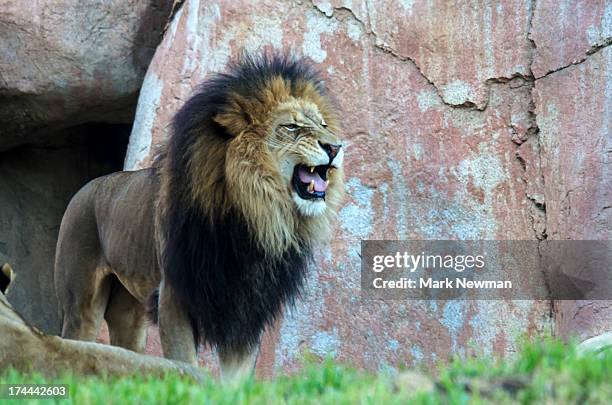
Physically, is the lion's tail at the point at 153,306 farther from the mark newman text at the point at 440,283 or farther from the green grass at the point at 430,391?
the green grass at the point at 430,391

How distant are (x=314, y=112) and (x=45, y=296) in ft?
18.1

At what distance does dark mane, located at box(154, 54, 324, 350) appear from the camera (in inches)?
237

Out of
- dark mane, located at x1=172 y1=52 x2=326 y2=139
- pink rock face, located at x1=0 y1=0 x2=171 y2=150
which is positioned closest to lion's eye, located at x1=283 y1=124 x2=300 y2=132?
dark mane, located at x1=172 y1=52 x2=326 y2=139

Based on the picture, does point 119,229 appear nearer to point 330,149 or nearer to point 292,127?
point 292,127

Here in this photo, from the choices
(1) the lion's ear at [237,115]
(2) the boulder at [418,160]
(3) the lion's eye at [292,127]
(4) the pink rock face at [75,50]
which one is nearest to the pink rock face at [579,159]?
(2) the boulder at [418,160]

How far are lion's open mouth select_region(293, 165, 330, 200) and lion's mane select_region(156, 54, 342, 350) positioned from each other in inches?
2.9

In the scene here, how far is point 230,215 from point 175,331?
0.62 meters

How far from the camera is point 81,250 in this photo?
24.1ft

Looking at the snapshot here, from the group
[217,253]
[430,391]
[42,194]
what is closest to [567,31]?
[217,253]

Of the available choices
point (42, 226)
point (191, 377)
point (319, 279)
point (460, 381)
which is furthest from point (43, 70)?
point (460, 381)

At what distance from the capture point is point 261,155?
602 centimetres

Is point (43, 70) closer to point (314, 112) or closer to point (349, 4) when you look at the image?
point (349, 4)

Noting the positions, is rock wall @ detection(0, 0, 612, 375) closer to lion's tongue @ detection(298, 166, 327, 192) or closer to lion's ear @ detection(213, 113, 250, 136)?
lion's tongue @ detection(298, 166, 327, 192)

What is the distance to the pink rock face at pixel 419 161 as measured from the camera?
7551mm
